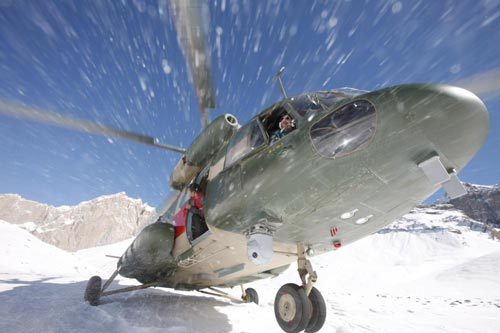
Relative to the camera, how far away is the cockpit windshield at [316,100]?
3.53m

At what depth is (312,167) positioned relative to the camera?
3.16 metres

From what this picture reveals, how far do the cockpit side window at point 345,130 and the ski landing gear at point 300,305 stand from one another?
1.74 meters

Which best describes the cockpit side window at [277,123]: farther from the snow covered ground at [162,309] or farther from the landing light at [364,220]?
the snow covered ground at [162,309]

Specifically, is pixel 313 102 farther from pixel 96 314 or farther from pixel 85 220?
pixel 85 220

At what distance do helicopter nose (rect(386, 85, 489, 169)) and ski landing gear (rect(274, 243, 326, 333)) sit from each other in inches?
85.8

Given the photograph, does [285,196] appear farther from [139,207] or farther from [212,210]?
[139,207]

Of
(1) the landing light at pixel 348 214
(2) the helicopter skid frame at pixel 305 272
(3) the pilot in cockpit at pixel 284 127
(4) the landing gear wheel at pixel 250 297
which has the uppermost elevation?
(3) the pilot in cockpit at pixel 284 127

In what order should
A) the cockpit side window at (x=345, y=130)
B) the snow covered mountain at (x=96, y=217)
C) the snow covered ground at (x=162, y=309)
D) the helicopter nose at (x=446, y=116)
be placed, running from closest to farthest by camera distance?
1. the helicopter nose at (x=446, y=116)
2. the cockpit side window at (x=345, y=130)
3. the snow covered ground at (x=162, y=309)
4. the snow covered mountain at (x=96, y=217)

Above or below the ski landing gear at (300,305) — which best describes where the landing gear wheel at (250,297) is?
above

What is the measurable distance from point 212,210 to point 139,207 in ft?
392

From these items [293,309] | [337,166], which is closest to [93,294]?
[293,309]

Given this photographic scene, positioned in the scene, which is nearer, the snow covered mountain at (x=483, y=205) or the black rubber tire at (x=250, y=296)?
the black rubber tire at (x=250, y=296)

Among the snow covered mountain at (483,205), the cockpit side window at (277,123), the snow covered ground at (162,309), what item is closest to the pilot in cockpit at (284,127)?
the cockpit side window at (277,123)

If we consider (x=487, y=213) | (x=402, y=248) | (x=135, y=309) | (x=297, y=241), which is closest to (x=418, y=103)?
(x=297, y=241)
